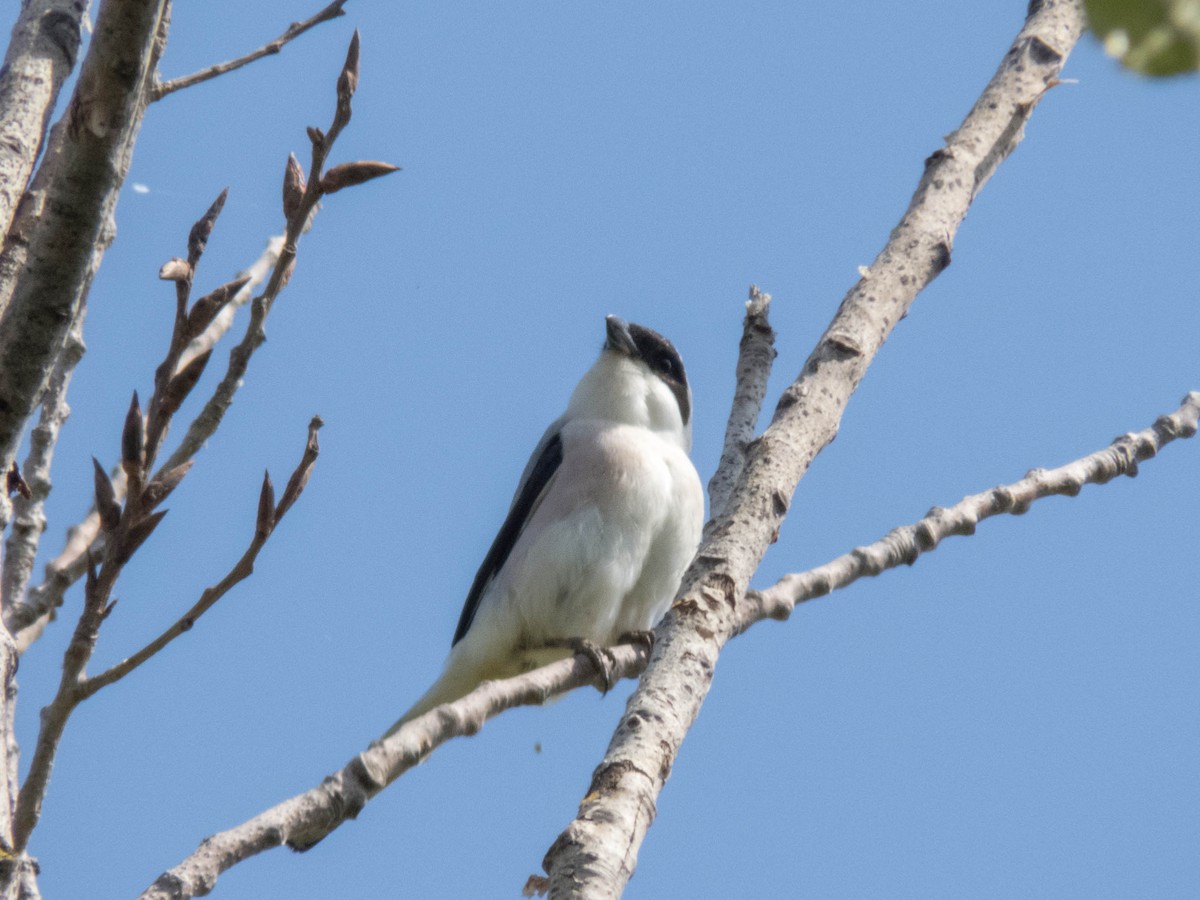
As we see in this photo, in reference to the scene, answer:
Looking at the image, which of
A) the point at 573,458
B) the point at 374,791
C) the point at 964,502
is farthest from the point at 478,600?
the point at 374,791

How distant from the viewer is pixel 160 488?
2111mm

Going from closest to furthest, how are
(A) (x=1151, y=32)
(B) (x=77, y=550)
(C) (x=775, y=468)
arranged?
(A) (x=1151, y=32) < (C) (x=775, y=468) < (B) (x=77, y=550)

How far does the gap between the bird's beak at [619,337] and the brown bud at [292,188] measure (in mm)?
4234

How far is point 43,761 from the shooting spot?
2.12 m

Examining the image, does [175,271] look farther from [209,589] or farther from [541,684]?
[541,684]

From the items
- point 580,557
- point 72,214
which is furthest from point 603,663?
point 72,214

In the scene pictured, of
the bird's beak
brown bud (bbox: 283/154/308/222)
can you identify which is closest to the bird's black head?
the bird's beak

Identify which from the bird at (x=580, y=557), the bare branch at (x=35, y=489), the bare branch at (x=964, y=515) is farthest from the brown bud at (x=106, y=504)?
the bird at (x=580, y=557)

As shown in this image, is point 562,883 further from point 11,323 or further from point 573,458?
point 573,458

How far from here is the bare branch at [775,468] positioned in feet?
6.48

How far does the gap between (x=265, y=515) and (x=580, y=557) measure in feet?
9.92

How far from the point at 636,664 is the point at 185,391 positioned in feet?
7.21

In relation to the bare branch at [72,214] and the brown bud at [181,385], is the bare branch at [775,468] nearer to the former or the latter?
the brown bud at [181,385]

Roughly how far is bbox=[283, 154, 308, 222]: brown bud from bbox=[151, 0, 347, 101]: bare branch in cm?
83
